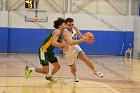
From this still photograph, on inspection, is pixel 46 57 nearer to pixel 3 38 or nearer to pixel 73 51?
pixel 73 51

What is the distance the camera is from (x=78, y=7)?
2155 centimetres

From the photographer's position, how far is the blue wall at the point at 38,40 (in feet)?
67.9

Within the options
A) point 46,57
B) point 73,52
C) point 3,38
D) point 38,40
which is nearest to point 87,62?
point 73,52

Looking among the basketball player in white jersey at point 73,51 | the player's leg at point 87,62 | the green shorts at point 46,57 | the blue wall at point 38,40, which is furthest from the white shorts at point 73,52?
the blue wall at point 38,40

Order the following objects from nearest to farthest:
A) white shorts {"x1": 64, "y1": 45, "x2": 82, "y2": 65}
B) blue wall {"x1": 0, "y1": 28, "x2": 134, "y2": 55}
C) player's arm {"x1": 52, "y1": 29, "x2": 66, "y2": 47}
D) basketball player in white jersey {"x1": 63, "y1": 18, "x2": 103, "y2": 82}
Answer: player's arm {"x1": 52, "y1": 29, "x2": 66, "y2": 47} → basketball player in white jersey {"x1": 63, "y1": 18, "x2": 103, "y2": 82} → white shorts {"x1": 64, "y1": 45, "x2": 82, "y2": 65} → blue wall {"x1": 0, "y1": 28, "x2": 134, "y2": 55}

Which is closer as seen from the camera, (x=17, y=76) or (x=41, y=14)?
(x=17, y=76)

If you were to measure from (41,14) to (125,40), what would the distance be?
18.4 feet

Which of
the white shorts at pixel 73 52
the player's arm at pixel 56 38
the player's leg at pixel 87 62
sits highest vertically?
the player's arm at pixel 56 38

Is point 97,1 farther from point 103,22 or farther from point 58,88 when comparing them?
point 58,88

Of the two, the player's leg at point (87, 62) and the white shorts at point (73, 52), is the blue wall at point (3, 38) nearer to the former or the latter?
the white shorts at point (73, 52)

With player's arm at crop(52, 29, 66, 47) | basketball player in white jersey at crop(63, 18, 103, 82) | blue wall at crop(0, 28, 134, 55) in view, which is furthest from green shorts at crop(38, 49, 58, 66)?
blue wall at crop(0, 28, 134, 55)

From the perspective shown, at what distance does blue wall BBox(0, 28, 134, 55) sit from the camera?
20.7m

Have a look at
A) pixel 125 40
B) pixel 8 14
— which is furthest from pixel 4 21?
pixel 125 40

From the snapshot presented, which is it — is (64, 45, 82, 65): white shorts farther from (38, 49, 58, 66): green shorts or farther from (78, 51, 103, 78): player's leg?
(38, 49, 58, 66): green shorts
